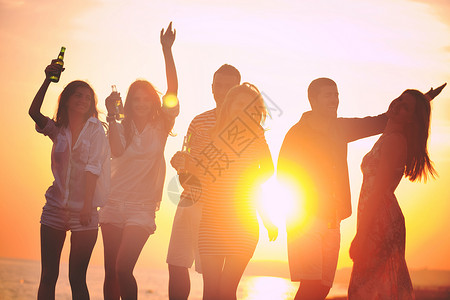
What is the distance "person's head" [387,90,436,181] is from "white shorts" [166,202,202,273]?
8.31ft

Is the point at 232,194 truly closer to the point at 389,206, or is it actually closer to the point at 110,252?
the point at 389,206

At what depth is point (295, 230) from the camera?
6.97 metres

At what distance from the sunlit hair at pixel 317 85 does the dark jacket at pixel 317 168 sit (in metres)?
0.23

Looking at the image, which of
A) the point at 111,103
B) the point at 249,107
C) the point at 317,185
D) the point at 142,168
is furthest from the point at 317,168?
the point at 111,103

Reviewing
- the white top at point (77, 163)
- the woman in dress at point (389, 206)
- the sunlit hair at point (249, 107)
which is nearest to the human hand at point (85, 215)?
the white top at point (77, 163)

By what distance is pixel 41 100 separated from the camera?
6.79m

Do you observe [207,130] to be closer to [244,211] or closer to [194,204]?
[194,204]

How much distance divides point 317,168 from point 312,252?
0.99 meters

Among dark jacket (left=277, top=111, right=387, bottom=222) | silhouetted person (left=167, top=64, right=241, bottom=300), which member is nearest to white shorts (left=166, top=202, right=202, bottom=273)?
silhouetted person (left=167, top=64, right=241, bottom=300)

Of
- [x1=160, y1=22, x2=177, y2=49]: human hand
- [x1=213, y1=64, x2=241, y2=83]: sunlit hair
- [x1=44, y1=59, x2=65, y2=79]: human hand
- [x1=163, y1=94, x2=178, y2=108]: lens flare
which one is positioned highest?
[x1=160, y1=22, x2=177, y2=49]: human hand

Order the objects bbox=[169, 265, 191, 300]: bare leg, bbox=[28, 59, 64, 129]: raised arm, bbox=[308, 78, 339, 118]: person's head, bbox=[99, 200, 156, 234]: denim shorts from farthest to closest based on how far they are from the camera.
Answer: bbox=[169, 265, 191, 300]: bare leg → bbox=[308, 78, 339, 118]: person's head → bbox=[99, 200, 156, 234]: denim shorts → bbox=[28, 59, 64, 129]: raised arm

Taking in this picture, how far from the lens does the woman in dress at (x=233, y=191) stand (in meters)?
5.70

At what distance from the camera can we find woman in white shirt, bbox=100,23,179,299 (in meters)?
6.94

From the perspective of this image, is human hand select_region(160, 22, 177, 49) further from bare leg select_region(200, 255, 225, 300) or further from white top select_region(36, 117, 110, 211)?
bare leg select_region(200, 255, 225, 300)
